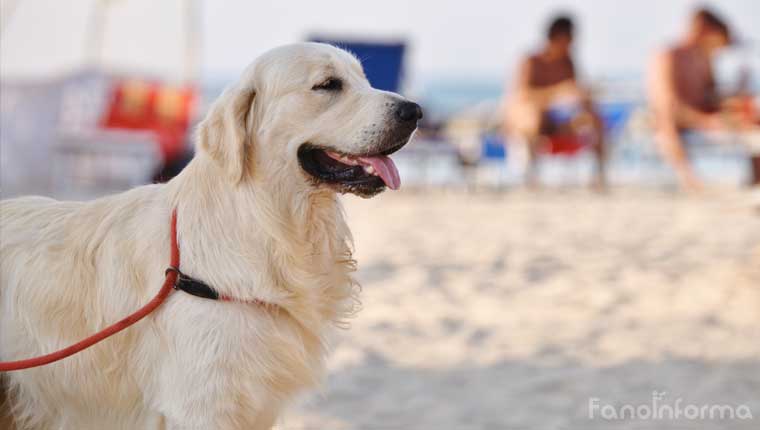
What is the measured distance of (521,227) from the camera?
8086mm

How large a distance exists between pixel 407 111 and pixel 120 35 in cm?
1174

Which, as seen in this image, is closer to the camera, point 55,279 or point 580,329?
point 55,279

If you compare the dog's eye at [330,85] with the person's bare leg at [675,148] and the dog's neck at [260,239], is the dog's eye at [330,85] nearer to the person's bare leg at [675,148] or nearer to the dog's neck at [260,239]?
the dog's neck at [260,239]

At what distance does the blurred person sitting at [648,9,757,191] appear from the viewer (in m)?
8.18

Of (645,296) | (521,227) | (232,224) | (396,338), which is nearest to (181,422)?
(232,224)

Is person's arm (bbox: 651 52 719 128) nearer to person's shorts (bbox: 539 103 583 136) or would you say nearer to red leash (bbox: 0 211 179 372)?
person's shorts (bbox: 539 103 583 136)

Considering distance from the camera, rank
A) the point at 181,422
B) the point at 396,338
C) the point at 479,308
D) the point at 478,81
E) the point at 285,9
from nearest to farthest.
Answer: the point at 181,422 < the point at 396,338 < the point at 479,308 < the point at 285,9 < the point at 478,81

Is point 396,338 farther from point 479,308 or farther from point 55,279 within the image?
point 55,279

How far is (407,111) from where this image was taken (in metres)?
2.43

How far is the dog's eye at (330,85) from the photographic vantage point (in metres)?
2.52

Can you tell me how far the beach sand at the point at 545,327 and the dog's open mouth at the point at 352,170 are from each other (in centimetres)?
54

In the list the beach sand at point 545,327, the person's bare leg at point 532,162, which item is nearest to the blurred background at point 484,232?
the beach sand at point 545,327

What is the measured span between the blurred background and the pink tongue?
0.49 metres

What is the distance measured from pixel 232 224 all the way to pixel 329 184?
1.01ft
